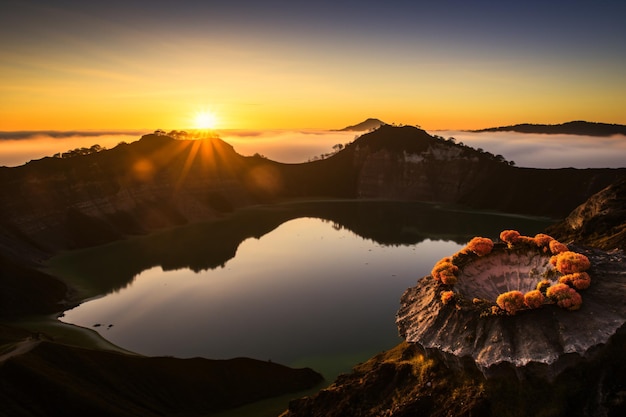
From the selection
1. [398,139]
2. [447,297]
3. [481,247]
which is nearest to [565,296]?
[447,297]

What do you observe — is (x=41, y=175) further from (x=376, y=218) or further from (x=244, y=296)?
(x=376, y=218)

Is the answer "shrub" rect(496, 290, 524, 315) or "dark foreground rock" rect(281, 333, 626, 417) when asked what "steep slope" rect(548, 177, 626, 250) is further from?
"dark foreground rock" rect(281, 333, 626, 417)

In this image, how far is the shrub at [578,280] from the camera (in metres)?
25.5

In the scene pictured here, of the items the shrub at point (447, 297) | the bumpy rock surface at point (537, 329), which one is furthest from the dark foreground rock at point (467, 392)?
the shrub at point (447, 297)

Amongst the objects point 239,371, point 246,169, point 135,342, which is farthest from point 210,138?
point 239,371

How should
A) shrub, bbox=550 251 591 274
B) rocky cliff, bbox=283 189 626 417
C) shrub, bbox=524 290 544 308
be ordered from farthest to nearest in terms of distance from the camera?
shrub, bbox=550 251 591 274
shrub, bbox=524 290 544 308
rocky cliff, bbox=283 189 626 417

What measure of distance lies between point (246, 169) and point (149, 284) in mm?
104338

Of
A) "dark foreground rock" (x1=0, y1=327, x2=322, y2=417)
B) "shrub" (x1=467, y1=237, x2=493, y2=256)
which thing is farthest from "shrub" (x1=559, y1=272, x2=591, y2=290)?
"dark foreground rock" (x1=0, y1=327, x2=322, y2=417)

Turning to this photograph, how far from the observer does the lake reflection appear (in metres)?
47.0

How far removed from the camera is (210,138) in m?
172

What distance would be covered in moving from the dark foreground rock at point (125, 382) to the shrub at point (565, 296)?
74.4 feet

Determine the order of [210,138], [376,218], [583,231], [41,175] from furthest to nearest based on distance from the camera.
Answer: [210,138] < [376,218] < [41,175] < [583,231]

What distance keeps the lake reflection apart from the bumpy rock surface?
1697 centimetres

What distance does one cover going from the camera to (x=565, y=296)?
967 inches
